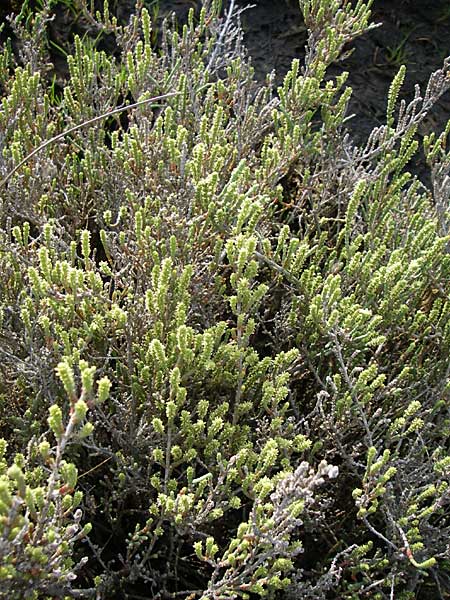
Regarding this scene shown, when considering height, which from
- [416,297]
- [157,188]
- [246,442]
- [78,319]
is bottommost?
[246,442]

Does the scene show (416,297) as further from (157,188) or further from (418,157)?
(418,157)

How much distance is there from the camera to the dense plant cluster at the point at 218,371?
1402mm

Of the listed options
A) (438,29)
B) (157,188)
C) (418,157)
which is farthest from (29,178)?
(438,29)

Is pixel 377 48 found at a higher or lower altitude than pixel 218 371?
higher

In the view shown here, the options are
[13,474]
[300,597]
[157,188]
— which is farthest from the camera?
[157,188]

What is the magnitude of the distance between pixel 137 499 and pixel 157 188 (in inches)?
29.0

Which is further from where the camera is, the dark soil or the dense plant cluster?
the dark soil

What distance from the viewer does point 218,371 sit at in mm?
1549

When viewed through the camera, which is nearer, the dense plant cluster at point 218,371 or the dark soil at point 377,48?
the dense plant cluster at point 218,371

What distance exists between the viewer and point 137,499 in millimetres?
1608

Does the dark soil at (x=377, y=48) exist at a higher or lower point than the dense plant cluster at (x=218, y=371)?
higher

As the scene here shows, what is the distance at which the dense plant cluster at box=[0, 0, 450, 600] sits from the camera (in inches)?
55.2

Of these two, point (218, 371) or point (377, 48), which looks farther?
point (377, 48)

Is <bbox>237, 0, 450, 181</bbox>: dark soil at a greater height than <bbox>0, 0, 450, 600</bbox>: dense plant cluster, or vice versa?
<bbox>237, 0, 450, 181</bbox>: dark soil
